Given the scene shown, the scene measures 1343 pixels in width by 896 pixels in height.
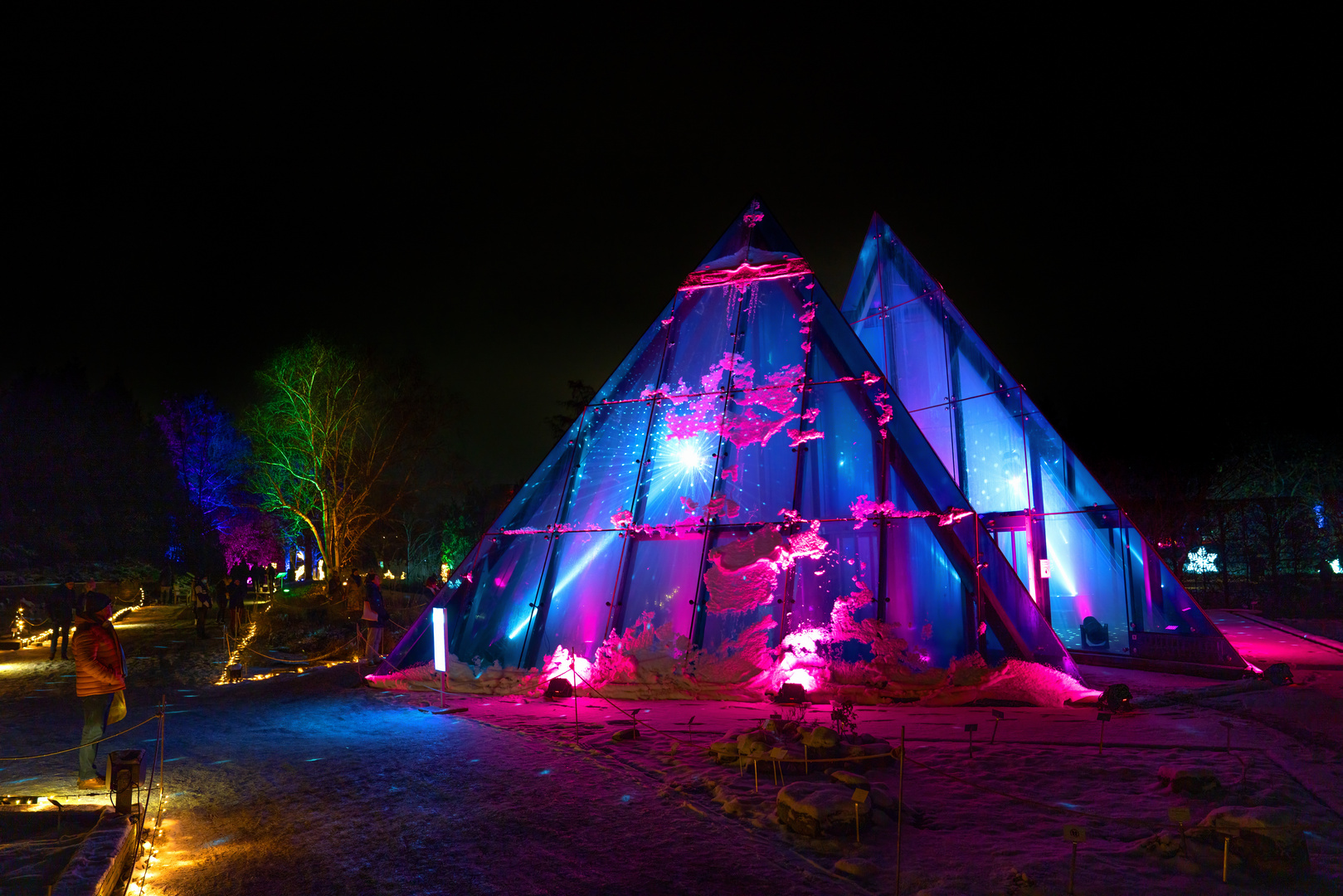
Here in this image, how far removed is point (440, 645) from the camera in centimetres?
1117

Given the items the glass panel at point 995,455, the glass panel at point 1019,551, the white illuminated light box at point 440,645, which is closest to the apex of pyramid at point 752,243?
the glass panel at point 995,455

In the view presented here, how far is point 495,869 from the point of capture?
454 centimetres

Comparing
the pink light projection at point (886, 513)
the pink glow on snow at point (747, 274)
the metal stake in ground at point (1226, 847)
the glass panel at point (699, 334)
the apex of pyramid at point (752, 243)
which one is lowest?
the metal stake in ground at point (1226, 847)

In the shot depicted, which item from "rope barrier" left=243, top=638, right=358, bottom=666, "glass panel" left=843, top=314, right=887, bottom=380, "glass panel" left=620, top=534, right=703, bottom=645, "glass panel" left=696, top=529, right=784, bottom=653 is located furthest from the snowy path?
"rope barrier" left=243, top=638, right=358, bottom=666

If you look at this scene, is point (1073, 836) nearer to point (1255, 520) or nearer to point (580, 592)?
point (580, 592)

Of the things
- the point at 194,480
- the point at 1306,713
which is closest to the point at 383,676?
the point at 1306,713

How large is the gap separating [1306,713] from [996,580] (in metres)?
3.27

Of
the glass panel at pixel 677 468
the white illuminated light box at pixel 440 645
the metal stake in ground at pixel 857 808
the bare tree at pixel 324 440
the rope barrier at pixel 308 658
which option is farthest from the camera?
the bare tree at pixel 324 440

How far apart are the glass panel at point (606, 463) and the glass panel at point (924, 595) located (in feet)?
13.1

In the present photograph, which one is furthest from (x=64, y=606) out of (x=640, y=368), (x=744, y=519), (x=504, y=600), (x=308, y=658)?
(x=744, y=519)

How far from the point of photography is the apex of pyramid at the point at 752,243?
12852mm

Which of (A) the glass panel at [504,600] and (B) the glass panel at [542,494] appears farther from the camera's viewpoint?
(B) the glass panel at [542,494]

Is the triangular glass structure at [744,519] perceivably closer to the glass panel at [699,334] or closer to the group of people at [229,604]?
the glass panel at [699,334]

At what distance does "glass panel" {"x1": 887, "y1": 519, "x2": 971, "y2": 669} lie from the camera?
9898mm
